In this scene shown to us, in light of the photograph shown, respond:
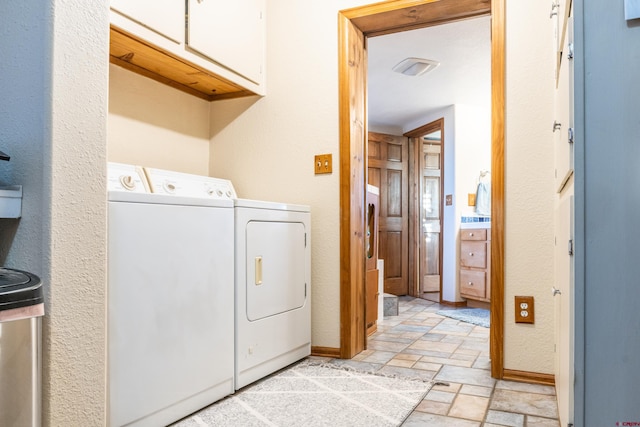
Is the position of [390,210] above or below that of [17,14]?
below

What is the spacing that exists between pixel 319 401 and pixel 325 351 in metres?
0.63

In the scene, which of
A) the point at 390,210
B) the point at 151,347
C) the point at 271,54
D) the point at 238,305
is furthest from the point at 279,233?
the point at 390,210

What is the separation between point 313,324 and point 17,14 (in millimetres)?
1908

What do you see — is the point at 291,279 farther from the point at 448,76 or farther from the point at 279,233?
the point at 448,76

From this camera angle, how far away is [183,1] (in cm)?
202

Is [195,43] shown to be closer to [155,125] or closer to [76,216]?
[155,125]

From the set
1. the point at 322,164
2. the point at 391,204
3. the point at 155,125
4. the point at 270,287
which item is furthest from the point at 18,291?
the point at 391,204

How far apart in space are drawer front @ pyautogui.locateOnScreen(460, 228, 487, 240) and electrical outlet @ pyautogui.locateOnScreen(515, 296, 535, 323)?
2197mm

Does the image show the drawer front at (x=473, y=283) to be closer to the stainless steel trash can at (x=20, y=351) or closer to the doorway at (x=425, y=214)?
the doorway at (x=425, y=214)

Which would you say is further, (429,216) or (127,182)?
(429,216)

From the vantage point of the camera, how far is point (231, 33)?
2305 mm

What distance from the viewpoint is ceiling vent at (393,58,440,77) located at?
11.7ft

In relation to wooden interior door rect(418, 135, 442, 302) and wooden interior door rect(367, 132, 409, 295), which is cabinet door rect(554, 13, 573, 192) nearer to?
wooden interior door rect(367, 132, 409, 295)

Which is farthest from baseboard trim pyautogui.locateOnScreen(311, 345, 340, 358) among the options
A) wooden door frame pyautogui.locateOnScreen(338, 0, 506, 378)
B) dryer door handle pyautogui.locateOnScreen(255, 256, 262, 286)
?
dryer door handle pyautogui.locateOnScreen(255, 256, 262, 286)
